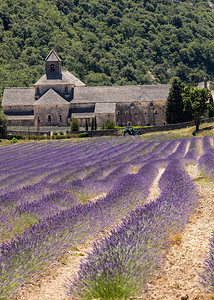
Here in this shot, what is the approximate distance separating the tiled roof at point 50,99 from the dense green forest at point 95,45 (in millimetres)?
29929

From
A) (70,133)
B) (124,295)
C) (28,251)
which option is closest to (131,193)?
(28,251)

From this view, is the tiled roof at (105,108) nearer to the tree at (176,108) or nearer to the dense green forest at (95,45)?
the tree at (176,108)

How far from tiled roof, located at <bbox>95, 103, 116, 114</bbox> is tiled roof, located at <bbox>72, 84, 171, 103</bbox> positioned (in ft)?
5.68

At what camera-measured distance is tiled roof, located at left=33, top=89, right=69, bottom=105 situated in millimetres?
73125

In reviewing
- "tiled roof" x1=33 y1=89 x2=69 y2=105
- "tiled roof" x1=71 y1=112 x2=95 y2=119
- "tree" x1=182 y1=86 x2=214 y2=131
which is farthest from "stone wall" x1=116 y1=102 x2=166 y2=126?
"tree" x1=182 y1=86 x2=214 y2=131

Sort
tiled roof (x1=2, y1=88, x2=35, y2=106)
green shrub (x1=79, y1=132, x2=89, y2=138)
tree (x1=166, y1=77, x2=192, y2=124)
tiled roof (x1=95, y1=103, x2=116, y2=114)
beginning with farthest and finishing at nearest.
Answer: tiled roof (x1=2, y1=88, x2=35, y2=106), tiled roof (x1=95, y1=103, x2=116, y2=114), tree (x1=166, y1=77, x2=192, y2=124), green shrub (x1=79, y1=132, x2=89, y2=138)

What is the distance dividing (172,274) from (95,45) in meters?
160

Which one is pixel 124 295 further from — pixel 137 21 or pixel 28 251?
pixel 137 21

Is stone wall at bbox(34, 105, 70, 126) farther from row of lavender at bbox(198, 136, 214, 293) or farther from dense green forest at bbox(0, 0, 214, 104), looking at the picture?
row of lavender at bbox(198, 136, 214, 293)

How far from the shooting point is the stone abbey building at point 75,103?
73.1 meters

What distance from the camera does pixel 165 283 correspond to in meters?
5.43

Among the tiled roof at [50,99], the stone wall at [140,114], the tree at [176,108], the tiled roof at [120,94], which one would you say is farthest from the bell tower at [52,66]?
the tree at [176,108]

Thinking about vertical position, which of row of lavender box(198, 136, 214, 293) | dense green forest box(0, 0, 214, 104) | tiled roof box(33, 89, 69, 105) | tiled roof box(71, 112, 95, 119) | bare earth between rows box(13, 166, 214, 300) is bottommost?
bare earth between rows box(13, 166, 214, 300)

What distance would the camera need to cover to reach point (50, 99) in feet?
242
